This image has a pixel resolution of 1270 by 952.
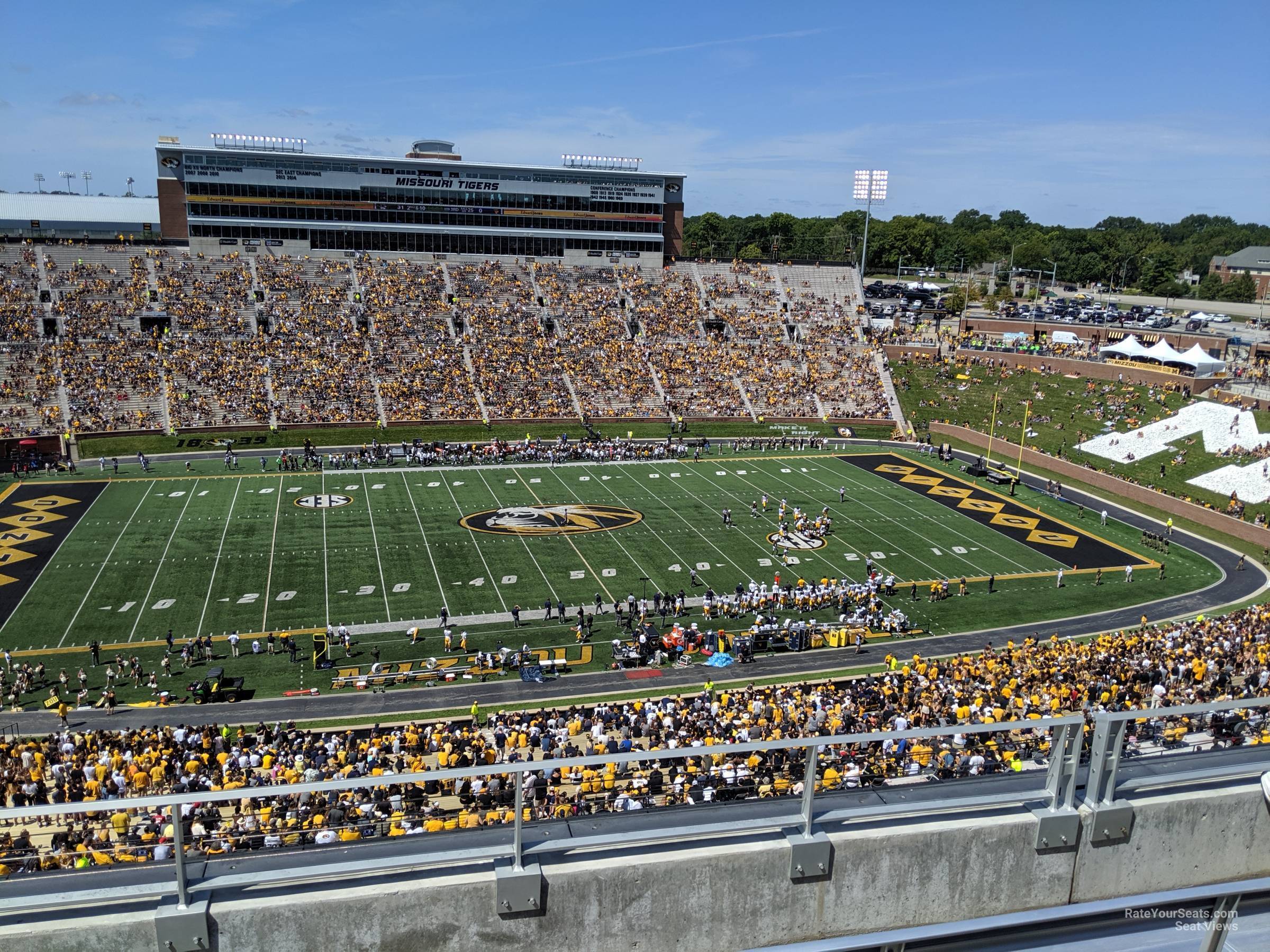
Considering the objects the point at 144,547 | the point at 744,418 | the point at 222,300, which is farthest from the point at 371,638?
the point at 222,300

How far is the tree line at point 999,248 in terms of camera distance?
133500mm

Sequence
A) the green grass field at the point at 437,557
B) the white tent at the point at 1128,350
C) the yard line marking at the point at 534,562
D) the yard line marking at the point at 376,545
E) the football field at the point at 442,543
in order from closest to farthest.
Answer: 1. the green grass field at the point at 437,557
2. the football field at the point at 442,543
3. the yard line marking at the point at 376,545
4. the yard line marking at the point at 534,562
5. the white tent at the point at 1128,350

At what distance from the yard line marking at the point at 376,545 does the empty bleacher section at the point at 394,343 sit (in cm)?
1230

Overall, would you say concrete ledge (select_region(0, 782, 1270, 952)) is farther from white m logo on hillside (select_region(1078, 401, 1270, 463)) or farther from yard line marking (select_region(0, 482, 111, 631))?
white m logo on hillside (select_region(1078, 401, 1270, 463))

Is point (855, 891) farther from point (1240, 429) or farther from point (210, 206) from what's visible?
point (210, 206)

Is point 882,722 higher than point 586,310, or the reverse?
point 586,310

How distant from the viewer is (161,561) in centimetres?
3431

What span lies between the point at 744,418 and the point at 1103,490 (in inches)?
873

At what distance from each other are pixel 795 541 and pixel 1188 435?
2748cm

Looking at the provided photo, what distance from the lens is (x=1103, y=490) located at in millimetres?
Answer: 47594

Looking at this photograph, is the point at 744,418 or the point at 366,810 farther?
the point at 744,418

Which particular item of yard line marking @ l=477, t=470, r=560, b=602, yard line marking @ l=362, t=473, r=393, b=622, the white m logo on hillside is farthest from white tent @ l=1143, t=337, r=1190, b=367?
yard line marking @ l=362, t=473, r=393, b=622

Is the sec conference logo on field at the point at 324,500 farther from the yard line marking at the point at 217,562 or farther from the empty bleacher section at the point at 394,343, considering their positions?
the empty bleacher section at the point at 394,343

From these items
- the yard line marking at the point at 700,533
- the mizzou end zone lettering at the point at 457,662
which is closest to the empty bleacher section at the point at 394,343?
the yard line marking at the point at 700,533
